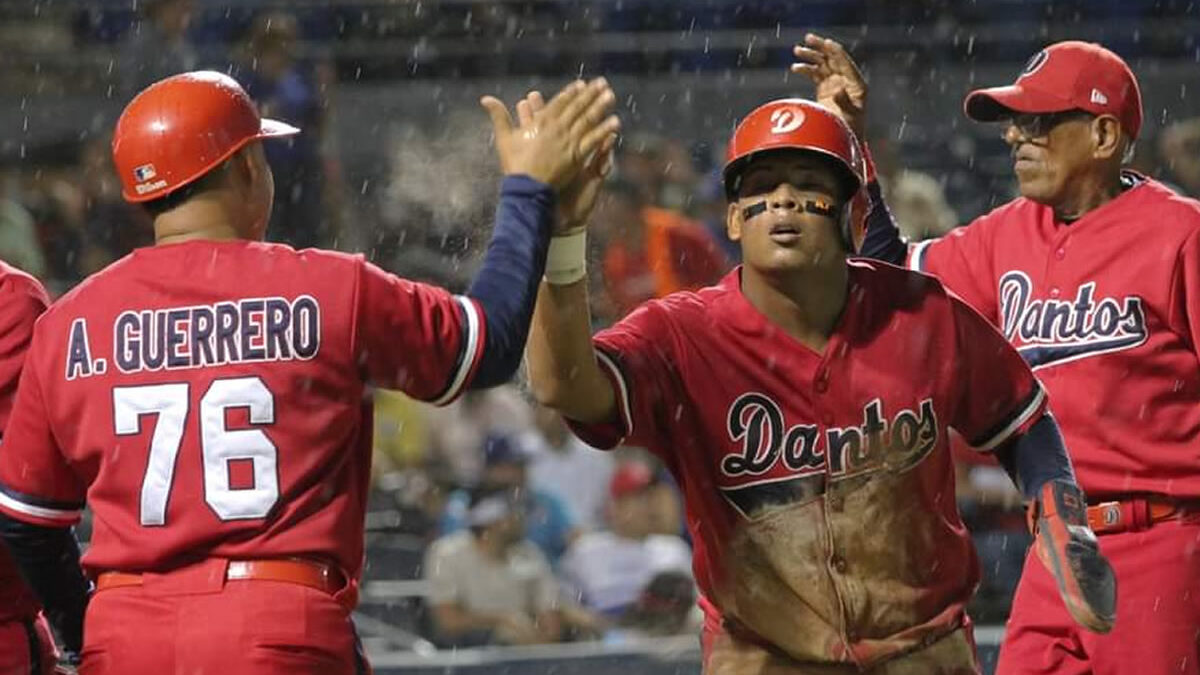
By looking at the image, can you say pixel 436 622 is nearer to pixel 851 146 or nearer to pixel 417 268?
pixel 417 268

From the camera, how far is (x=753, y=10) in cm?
1396

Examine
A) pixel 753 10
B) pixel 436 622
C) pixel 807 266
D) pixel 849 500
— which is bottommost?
pixel 436 622

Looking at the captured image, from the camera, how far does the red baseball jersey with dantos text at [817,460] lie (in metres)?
4.88

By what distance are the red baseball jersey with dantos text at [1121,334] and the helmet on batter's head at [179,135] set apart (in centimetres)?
235

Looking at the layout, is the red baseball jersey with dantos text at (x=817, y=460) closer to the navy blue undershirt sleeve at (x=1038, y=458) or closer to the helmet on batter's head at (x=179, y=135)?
the navy blue undershirt sleeve at (x=1038, y=458)

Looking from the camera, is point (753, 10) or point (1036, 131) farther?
point (753, 10)

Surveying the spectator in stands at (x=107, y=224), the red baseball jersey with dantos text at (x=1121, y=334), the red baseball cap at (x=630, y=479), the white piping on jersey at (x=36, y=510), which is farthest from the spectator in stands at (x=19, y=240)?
the white piping on jersey at (x=36, y=510)

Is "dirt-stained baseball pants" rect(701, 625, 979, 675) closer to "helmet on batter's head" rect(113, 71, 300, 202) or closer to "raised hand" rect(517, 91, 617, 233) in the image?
"raised hand" rect(517, 91, 617, 233)

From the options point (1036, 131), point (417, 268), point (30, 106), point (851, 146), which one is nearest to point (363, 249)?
point (417, 268)

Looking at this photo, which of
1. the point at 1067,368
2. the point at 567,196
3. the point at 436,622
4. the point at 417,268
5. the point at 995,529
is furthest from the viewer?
the point at 417,268

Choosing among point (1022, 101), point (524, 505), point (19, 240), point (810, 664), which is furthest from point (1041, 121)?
point (19, 240)

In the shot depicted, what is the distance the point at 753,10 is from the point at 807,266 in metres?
9.29

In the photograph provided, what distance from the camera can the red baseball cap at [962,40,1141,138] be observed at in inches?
235

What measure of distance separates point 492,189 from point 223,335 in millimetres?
7790
